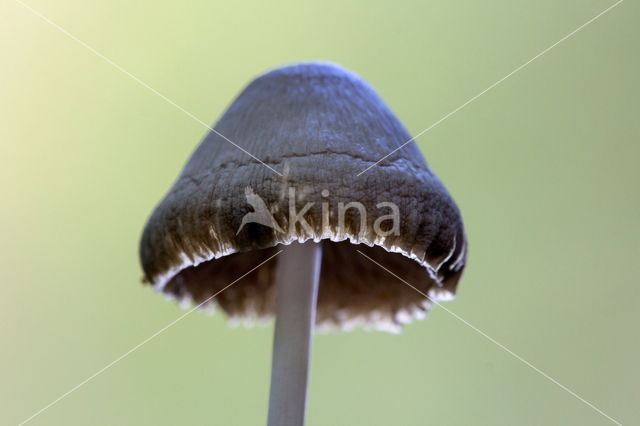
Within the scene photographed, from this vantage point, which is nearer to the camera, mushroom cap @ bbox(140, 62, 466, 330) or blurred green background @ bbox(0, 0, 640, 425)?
mushroom cap @ bbox(140, 62, 466, 330)

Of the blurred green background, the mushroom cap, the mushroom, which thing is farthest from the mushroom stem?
the blurred green background

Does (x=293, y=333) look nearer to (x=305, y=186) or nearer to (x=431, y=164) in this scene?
(x=305, y=186)

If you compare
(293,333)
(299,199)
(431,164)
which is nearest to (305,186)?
(299,199)

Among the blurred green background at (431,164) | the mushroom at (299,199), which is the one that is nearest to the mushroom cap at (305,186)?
the mushroom at (299,199)

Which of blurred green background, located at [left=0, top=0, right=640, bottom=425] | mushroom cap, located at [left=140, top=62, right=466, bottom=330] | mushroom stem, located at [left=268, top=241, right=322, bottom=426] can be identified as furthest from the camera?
blurred green background, located at [left=0, top=0, right=640, bottom=425]

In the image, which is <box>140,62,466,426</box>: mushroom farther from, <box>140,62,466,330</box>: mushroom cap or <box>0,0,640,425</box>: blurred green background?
<box>0,0,640,425</box>: blurred green background

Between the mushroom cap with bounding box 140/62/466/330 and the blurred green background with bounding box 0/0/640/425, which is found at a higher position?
the blurred green background with bounding box 0/0/640/425
